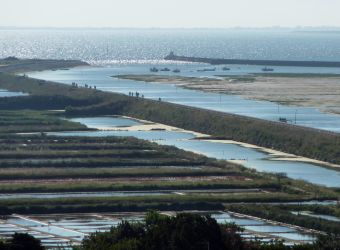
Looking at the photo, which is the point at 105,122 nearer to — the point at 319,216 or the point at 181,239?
the point at 319,216

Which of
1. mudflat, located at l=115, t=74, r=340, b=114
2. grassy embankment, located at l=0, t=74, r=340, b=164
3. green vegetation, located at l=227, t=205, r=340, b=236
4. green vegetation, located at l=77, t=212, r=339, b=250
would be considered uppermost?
green vegetation, located at l=77, t=212, r=339, b=250

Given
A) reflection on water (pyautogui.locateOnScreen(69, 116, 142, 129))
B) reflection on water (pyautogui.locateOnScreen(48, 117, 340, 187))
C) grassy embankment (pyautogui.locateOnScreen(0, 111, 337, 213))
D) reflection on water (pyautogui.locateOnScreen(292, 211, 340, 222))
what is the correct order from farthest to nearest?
reflection on water (pyautogui.locateOnScreen(69, 116, 142, 129)) → reflection on water (pyautogui.locateOnScreen(48, 117, 340, 187)) → grassy embankment (pyautogui.locateOnScreen(0, 111, 337, 213)) → reflection on water (pyautogui.locateOnScreen(292, 211, 340, 222))

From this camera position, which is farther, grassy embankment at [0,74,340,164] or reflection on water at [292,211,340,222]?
grassy embankment at [0,74,340,164]

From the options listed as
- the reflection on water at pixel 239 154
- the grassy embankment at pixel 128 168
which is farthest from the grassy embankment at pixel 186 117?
the reflection on water at pixel 239 154

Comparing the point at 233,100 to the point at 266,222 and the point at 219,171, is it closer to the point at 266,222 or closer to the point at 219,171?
the point at 219,171

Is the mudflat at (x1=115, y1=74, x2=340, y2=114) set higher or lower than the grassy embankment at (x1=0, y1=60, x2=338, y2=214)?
lower

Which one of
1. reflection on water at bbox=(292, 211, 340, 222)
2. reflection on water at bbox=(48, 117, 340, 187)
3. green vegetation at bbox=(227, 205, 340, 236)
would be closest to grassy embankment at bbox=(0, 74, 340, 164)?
reflection on water at bbox=(48, 117, 340, 187)

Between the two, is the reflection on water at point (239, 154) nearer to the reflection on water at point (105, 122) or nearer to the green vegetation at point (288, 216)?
the reflection on water at point (105, 122)

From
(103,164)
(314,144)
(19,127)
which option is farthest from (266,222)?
(19,127)

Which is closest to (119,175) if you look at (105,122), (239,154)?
(239,154)

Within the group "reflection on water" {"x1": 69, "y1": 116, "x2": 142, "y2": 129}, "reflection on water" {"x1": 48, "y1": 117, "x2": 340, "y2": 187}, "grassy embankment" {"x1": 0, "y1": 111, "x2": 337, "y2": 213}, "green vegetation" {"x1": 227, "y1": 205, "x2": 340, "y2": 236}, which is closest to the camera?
"green vegetation" {"x1": 227, "y1": 205, "x2": 340, "y2": 236}

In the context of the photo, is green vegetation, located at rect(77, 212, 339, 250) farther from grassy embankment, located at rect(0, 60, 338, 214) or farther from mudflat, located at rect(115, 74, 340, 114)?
mudflat, located at rect(115, 74, 340, 114)
